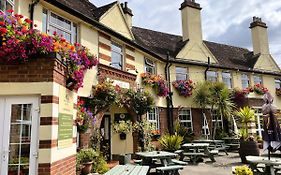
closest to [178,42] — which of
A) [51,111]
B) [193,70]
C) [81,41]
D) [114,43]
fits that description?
[193,70]

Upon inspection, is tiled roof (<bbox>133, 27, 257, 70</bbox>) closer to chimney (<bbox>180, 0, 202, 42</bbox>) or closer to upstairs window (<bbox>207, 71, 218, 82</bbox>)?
chimney (<bbox>180, 0, 202, 42</bbox>)

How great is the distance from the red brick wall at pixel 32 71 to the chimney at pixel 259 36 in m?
20.3

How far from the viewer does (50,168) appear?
5.14 meters

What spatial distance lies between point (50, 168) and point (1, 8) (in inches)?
191

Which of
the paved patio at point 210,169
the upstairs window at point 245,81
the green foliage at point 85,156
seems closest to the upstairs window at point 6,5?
the green foliage at point 85,156

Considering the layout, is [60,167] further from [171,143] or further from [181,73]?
[181,73]

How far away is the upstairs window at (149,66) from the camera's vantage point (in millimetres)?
14798

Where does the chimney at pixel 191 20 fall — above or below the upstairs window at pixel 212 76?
above

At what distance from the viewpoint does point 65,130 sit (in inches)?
235

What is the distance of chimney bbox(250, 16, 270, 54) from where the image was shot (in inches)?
851

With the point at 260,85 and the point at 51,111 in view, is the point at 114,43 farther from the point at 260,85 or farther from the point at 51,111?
the point at 260,85

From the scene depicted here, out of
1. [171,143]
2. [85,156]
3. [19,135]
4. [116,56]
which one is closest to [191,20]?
[116,56]

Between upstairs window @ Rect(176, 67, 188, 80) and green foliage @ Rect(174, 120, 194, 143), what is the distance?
121 inches

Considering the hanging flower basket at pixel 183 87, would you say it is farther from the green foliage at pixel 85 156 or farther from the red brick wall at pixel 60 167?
the red brick wall at pixel 60 167
